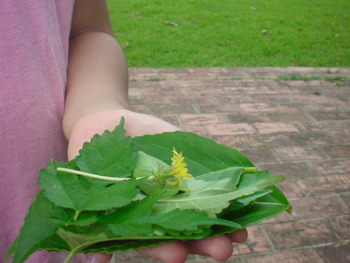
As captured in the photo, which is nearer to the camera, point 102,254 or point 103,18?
point 102,254

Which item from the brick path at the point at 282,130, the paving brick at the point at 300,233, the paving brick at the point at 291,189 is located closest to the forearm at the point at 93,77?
the brick path at the point at 282,130

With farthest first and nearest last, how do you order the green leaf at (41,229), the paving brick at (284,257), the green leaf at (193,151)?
the paving brick at (284,257), the green leaf at (193,151), the green leaf at (41,229)

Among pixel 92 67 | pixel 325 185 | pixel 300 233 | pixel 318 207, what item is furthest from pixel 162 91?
pixel 92 67

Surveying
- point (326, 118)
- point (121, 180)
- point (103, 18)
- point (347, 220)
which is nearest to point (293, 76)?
point (326, 118)

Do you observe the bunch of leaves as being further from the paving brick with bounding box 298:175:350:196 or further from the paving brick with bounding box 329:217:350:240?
the paving brick with bounding box 298:175:350:196

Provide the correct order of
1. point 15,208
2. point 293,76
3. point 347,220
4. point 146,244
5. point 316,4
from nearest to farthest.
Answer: point 146,244
point 15,208
point 347,220
point 293,76
point 316,4

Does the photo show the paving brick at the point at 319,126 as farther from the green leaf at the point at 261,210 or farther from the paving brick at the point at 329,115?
the green leaf at the point at 261,210

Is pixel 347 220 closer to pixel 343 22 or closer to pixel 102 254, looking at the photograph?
pixel 102 254

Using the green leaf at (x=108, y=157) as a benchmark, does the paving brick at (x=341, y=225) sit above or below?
below
